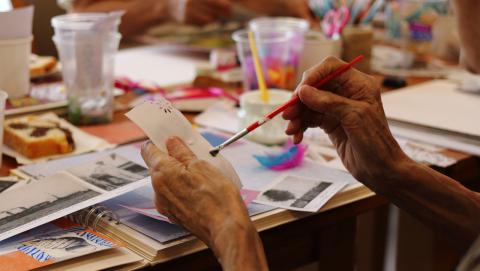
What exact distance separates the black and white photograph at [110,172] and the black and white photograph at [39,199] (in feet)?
0.08

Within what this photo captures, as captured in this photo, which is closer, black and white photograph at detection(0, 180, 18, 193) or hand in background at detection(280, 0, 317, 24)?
black and white photograph at detection(0, 180, 18, 193)

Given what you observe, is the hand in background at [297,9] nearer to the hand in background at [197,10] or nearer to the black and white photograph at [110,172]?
the hand in background at [197,10]

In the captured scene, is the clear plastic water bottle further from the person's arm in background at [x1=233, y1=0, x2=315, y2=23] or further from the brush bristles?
the person's arm in background at [x1=233, y1=0, x2=315, y2=23]

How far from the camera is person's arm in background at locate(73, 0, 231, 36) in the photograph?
2.05m

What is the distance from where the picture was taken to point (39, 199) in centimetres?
97

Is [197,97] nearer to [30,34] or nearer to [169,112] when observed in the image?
[30,34]

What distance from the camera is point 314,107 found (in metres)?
0.97

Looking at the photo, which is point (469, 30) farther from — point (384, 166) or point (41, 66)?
point (41, 66)

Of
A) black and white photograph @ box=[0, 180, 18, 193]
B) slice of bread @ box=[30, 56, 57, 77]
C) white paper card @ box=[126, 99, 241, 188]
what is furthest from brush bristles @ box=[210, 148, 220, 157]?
slice of bread @ box=[30, 56, 57, 77]

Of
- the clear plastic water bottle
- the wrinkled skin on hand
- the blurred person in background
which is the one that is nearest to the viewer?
the wrinkled skin on hand

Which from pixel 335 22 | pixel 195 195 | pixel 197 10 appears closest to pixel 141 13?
pixel 197 10

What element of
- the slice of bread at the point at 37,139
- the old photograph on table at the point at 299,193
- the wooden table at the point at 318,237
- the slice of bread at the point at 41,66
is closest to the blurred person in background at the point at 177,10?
the slice of bread at the point at 41,66

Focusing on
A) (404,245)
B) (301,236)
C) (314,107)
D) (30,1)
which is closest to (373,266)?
(404,245)

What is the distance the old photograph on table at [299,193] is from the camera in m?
1.00
